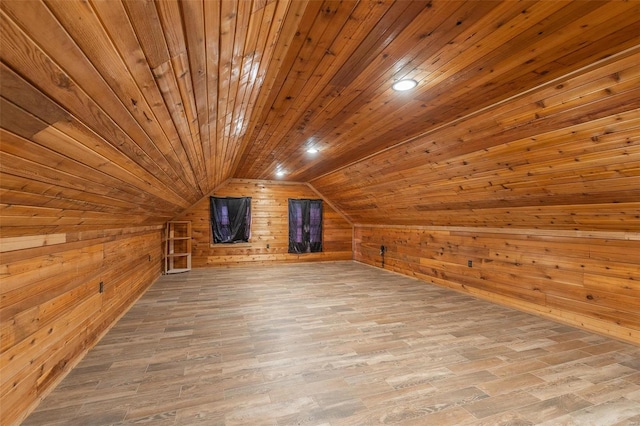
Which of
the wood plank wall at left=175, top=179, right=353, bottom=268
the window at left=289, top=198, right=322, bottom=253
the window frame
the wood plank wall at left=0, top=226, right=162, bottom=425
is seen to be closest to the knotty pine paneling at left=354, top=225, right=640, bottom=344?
the wood plank wall at left=175, top=179, right=353, bottom=268

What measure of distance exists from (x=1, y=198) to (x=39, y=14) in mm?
1058

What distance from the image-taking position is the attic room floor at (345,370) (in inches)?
71.0

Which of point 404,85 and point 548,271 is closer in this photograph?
point 404,85

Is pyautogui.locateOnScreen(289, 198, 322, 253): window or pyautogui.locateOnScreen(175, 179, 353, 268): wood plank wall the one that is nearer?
pyautogui.locateOnScreen(175, 179, 353, 268): wood plank wall

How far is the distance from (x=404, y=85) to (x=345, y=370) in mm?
2156

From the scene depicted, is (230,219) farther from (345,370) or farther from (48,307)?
(345,370)

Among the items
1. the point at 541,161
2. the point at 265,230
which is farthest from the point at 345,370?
the point at 265,230

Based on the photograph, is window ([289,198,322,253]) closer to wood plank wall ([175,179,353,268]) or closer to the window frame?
wood plank wall ([175,179,353,268])

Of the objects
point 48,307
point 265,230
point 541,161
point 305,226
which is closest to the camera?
point 48,307

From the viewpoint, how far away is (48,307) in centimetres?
207

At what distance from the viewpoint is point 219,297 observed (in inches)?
175

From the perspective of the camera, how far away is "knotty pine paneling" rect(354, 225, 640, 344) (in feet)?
9.59

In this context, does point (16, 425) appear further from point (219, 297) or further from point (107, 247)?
point (219, 297)

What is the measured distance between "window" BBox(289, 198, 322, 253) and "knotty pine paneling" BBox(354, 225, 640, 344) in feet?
9.58
